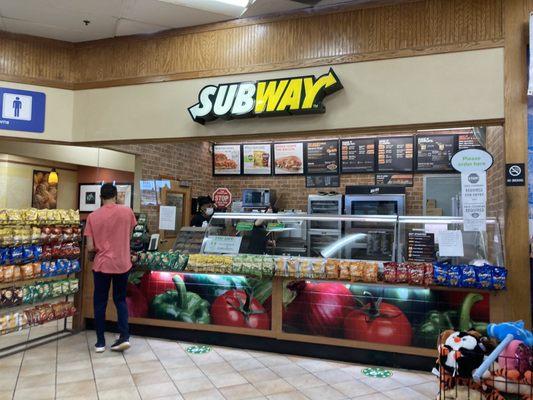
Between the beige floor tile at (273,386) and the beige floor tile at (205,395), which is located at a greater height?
the beige floor tile at (273,386)

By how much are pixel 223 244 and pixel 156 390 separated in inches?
67.4

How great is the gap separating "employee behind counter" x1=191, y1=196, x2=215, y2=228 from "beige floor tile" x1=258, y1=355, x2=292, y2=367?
3149 millimetres

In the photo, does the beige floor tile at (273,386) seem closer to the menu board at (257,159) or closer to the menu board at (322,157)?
the menu board at (322,157)

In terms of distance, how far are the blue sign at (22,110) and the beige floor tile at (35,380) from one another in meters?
2.73

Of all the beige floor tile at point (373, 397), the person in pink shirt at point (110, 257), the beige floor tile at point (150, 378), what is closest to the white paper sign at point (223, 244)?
the person in pink shirt at point (110, 257)

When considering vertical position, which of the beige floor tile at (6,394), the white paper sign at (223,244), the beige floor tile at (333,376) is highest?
the white paper sign at (223,244)

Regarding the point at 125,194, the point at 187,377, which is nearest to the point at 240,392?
the point at 187,377

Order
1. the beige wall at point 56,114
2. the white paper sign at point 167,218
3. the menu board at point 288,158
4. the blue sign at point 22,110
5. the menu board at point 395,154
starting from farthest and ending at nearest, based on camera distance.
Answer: the menu board at point 288,158 < the menu board at point 395,154 < the white paper sign at point 167,218 < the beige wall at point 56,114 < the blue sign at point 22,110

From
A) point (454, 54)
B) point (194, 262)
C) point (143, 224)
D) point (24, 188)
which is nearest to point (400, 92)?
point (454, 54)

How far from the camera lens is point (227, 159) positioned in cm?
779

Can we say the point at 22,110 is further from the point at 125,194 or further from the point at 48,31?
the point at 125,194

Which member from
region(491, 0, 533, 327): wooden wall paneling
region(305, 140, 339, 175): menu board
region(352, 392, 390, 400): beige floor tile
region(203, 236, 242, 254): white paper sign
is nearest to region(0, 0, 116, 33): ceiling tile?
region(203, 236, 242, 254): white paper sign

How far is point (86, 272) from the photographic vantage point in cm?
488

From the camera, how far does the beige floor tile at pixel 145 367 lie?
3.61 metres
